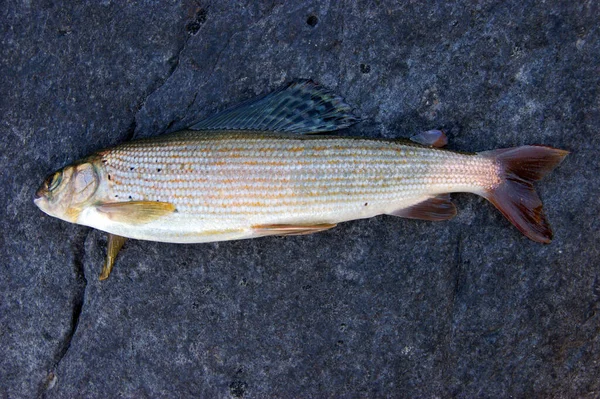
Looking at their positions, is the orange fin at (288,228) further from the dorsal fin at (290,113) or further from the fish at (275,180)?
the dorsal fin at (290,113)

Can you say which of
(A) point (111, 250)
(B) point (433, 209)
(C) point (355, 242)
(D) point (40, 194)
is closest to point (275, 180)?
(C) point (355, 242)

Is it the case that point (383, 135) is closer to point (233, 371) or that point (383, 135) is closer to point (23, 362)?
point (233, 371)

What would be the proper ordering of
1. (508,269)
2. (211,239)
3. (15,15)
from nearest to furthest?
1. (211,239)
2. (508,269)
3. (15,15)

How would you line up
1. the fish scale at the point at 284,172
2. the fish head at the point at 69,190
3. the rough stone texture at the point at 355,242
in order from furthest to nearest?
the rough stone texture at the point at 355,242 → the fish head at the point at 69,190 → the fish scale at the point at 284,172

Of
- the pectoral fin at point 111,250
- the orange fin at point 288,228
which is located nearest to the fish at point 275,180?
the orange fin at point 288,228

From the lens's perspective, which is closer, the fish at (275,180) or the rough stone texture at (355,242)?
the fish at (275,180)

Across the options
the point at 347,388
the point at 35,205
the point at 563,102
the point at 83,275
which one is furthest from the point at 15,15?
the point at 563,102

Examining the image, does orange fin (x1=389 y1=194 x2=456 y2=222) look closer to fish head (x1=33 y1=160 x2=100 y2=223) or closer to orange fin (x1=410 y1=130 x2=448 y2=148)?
orange fin (x1=410 y1=130 x2=448 y2=148)
